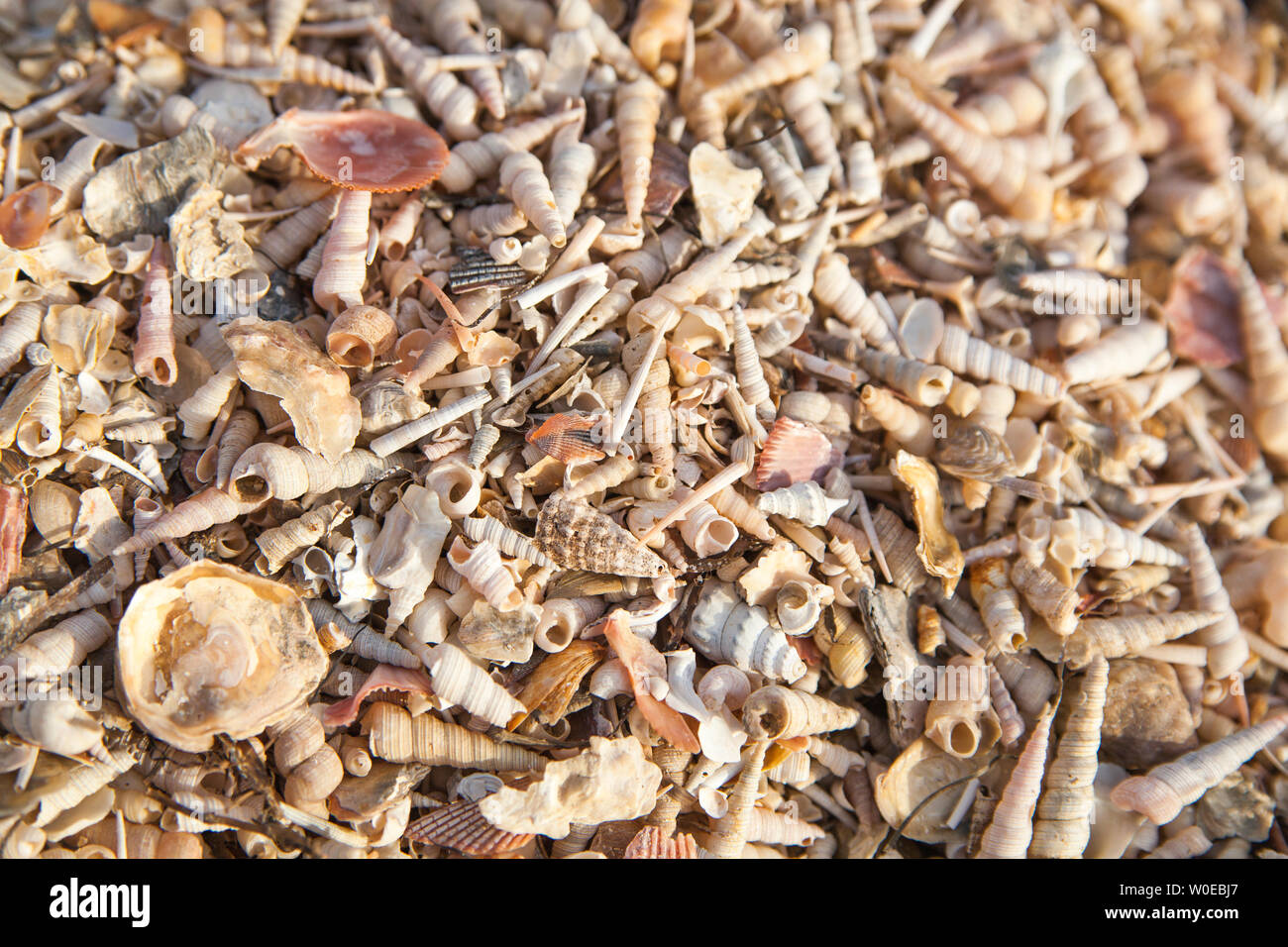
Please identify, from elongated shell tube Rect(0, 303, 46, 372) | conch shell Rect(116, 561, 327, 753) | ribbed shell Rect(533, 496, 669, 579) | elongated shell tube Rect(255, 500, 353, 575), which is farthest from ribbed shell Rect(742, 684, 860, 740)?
elongated shell tube Rect(0, 303, 46, 372)

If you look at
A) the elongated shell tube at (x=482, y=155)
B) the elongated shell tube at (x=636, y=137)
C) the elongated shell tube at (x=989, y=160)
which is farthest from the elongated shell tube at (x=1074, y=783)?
the elongated shell tube at (x=482, y=155)

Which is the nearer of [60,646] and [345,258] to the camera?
[60,646]

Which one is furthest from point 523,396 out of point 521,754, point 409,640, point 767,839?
point 767,839

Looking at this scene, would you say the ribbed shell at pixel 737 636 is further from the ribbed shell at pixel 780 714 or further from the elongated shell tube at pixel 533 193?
the elongated shell tube at pixel 533 193

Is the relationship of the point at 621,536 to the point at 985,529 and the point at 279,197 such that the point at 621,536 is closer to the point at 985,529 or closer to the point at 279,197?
the point at 985,529

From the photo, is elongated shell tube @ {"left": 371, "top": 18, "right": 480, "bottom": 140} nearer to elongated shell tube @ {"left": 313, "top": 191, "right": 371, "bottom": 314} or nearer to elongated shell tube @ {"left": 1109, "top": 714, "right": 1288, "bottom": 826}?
elongated shell tube @ {"left": 313, "top": 191, "right": 371, "bottom": 314}

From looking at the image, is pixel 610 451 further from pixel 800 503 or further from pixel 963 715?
pixel 963 715

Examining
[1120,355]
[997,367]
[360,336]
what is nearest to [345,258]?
[360,336]
